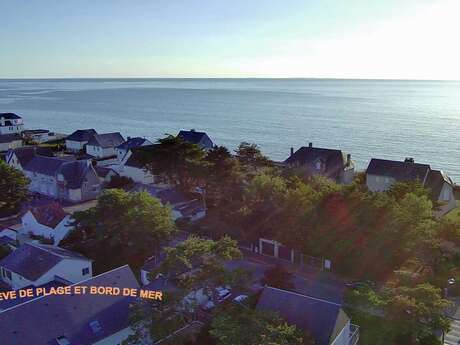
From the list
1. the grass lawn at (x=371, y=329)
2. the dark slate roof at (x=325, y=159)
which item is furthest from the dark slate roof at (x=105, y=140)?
the grass lawn at (x=371, y=329)

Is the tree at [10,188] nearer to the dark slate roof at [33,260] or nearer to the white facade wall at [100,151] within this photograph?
the dark slate roof at [33,260]

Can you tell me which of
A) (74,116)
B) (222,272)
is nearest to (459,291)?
(222,272)

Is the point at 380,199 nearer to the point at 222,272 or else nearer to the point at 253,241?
the point at 253,241

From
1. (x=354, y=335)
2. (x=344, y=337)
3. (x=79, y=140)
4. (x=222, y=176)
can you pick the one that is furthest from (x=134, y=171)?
(x=344, y=337)

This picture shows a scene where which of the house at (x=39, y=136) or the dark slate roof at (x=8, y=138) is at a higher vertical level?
the dark slate roof at (x=8, y=138)

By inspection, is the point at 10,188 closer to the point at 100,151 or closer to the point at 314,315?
the point at 100,151
